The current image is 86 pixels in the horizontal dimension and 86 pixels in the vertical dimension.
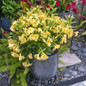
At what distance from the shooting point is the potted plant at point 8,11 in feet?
9.23

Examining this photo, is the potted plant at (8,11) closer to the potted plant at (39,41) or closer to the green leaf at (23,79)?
the potted plant at (39,41)

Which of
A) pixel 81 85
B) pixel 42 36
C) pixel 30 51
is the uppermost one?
pixel 42 36

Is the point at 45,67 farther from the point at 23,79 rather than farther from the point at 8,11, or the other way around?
the point at 8,11

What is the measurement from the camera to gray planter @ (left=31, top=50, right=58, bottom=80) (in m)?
1.72

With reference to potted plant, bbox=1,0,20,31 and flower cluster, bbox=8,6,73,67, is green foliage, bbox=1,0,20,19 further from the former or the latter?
flower cluster, bbox=8,6,73,67

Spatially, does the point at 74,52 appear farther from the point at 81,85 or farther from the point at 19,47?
the point at 19,47

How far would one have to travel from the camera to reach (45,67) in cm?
175

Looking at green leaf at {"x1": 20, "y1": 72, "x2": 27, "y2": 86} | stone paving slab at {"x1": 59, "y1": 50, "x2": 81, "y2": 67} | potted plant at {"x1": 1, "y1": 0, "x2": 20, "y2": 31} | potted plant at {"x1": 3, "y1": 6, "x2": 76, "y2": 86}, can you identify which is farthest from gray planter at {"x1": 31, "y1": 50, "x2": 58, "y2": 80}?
potted plant at {"x1": 1, "y1": 0, "x2": 20, "y2": 31}

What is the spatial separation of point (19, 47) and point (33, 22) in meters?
0.33

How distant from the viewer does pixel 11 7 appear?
9.20 ft

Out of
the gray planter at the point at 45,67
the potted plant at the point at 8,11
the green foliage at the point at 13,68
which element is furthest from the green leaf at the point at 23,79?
the potted plant at the point at 8,11

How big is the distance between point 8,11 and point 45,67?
5.16ft

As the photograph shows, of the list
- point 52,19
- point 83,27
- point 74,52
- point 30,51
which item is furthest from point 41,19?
point 83,27

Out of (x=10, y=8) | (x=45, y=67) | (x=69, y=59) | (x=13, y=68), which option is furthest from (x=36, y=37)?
(x=10, y=8)
